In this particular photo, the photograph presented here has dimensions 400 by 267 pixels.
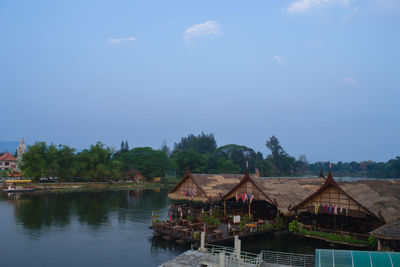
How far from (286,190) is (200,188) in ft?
25.1

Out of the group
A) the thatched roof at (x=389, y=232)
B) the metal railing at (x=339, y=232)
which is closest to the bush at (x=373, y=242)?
the metal railing at (x=339, y=232)

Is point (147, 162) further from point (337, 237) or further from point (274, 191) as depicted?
point (337, 237)

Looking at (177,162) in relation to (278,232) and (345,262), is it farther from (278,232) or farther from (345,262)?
(345,262)

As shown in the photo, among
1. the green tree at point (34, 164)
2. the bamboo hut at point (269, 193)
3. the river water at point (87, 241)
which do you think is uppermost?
the green tree at point (34, 164)

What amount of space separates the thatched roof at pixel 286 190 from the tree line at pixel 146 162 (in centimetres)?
1604

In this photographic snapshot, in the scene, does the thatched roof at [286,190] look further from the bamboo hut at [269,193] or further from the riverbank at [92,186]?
the riverbank at [92,186]

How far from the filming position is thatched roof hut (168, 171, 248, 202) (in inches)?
1178

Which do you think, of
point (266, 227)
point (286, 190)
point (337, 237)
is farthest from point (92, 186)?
point (337, 237)

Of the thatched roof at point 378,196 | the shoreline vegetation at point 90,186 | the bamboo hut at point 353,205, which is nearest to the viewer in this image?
the thatched roof at point 378,196

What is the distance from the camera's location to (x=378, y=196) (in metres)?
22.3

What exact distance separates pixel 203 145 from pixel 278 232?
90.6m

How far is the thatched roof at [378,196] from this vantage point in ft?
65.2

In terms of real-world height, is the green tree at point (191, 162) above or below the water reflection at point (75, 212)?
above

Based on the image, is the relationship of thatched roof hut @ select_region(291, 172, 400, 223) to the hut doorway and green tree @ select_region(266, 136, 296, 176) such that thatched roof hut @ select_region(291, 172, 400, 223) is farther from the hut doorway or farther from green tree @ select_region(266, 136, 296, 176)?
green tree @ select_region(266, 136, 296, 176)
